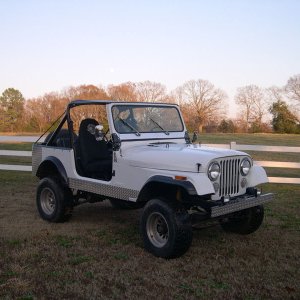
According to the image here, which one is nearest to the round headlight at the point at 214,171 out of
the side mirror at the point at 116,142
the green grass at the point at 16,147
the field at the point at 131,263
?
the field at the point at 131,263

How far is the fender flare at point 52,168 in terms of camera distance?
6.87 meters

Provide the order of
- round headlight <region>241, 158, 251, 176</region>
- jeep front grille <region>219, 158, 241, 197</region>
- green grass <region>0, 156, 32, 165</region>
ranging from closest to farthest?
jeep front grille <region>219, 158, 241, 197</region>
round headlight <region>241, 158, 251, 176</region>
green grass <region>0, 156, 32, 165</region>

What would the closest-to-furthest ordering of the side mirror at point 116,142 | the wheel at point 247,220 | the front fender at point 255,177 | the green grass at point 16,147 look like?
the front fender at point 255,177
the side mirror at point 116,142
the wheel at point 247,220
the green grass at point 16,147

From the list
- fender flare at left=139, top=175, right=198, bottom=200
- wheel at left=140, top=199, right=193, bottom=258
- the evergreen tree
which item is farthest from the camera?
the evergreen tree

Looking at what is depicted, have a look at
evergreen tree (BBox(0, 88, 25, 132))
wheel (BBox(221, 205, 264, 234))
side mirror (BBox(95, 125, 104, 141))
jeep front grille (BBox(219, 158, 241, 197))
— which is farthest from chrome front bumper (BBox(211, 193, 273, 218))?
evergreen tree (BBox(0, 88, 25, 132))

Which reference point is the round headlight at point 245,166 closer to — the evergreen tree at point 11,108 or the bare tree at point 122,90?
the bare tree at point 122,90

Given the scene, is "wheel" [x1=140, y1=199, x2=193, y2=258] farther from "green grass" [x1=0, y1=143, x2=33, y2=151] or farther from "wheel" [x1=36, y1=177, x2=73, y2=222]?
"green grass" [x1=0, y1=143, x2=33, y2=151]

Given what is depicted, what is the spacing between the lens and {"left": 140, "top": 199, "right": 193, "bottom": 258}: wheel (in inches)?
199

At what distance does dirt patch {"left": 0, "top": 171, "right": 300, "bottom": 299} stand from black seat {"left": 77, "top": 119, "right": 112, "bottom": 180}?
916 mm

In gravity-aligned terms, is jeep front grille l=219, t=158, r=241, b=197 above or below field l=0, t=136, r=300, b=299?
above

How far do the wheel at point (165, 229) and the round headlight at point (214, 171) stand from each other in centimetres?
55

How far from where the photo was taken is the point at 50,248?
5.63 meters

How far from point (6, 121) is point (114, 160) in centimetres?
6058

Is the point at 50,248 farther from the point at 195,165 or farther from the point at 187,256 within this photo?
the point at 195,165
